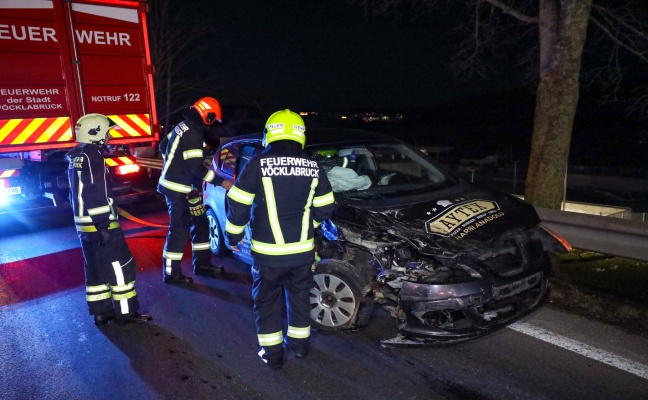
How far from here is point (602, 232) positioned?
5.39 meters

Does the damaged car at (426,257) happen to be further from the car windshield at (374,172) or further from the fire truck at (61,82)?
the fire truck at (61,82)

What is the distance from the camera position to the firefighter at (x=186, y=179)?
5.05 m

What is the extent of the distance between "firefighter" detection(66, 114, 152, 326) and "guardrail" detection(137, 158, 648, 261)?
4.64 metres

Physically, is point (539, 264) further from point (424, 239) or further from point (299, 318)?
point (299, 318)

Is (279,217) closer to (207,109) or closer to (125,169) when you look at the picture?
(207,109)

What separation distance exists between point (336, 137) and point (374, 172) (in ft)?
1.77

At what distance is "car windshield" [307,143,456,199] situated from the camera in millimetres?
4730

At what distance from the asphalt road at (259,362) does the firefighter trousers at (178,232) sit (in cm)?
48

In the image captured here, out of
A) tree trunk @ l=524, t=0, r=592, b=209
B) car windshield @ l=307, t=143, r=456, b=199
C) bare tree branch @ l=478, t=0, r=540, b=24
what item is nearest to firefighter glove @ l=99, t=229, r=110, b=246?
car windshield @ l=307, t=143, r=456, b=199

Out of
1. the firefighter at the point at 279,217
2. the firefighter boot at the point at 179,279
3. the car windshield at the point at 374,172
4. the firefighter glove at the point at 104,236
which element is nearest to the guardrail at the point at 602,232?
the car windshield at the point at 374,172

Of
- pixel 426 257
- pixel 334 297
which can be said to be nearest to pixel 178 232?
pixel 334 297

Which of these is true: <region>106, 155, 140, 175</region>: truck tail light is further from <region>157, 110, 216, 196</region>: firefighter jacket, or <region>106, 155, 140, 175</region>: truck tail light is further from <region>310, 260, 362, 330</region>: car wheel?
<region>310, 260, 362, 330</region>: car wheel

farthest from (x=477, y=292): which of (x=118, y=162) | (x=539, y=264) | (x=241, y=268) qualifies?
(x=118, y=162)

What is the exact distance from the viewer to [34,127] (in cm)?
649
